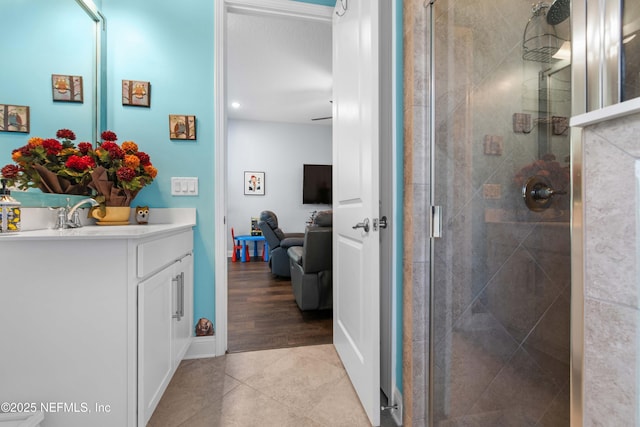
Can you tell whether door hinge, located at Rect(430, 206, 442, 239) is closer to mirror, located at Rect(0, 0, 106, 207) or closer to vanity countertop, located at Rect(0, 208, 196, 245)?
vanity countertop, located at Rect(0, 208, 196, 245)

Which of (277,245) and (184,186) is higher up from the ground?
(184,186)

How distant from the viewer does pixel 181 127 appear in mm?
1872

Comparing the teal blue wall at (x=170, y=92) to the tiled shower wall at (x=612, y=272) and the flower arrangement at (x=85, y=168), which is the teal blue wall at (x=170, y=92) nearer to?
the flower arrangement at (x=85, y=168)

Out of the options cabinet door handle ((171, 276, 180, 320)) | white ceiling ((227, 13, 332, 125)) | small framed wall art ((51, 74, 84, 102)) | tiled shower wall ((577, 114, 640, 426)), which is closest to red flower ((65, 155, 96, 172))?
small framed wall art ((51, 74, 84, 102))

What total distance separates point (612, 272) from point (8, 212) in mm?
1800

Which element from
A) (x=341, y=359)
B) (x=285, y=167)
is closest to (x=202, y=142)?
(x=341, y=359)

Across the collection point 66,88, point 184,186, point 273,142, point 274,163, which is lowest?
point 184,186

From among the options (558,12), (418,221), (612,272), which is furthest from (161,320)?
(558,12)

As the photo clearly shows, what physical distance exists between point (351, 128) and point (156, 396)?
1.50 m

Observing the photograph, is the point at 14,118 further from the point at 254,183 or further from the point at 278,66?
the point at 254,183

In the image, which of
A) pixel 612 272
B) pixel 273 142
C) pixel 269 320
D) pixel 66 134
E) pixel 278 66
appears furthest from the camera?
pixel 273 142

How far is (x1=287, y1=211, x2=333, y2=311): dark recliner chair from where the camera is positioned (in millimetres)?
2520

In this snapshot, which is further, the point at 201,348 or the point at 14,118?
the point at 201,348

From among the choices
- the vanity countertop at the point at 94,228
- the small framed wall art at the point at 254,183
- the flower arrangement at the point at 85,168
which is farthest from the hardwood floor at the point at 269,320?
the small framed wall art at the point at 254,183
